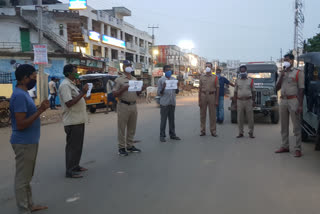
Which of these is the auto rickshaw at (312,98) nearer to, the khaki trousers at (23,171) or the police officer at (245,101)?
the police officer at (245,101)

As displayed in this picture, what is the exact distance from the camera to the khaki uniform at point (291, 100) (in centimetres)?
639

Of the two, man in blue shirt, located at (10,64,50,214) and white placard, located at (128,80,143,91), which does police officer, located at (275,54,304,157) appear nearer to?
white placard, located at (128,80,143,91)

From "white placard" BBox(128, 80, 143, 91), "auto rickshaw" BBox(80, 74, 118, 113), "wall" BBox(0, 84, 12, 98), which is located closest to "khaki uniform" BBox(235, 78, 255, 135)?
"white placard" BBox(128, 80, 143, 91)

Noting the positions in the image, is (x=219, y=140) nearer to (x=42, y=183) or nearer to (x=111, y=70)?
(x=42, y=183)

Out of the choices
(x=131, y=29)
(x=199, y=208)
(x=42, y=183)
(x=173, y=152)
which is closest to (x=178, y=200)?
(x=199, y=208)

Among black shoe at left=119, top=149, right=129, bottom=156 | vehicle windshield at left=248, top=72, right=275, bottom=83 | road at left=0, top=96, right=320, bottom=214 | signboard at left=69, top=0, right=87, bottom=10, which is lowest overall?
road at left=0, top=96, right=320, bottom=214

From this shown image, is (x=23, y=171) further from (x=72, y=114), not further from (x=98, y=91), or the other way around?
(x=98, y=91)

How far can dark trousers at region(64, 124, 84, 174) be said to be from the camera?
5.14 m

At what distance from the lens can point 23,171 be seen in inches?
142

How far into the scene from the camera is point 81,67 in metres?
29.7

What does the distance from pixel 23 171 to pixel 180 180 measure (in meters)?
2.39

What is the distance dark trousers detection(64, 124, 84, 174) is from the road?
0.30m

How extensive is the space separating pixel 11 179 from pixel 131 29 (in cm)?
4610

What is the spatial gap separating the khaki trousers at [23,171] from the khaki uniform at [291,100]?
516cm
